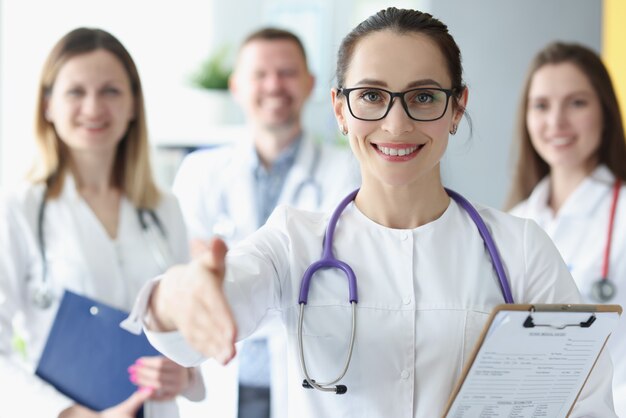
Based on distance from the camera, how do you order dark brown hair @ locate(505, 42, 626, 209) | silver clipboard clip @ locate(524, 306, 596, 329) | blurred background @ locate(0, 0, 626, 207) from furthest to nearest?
1. blurred background @ locate(0, 0, 626, 207)
2. dark brown hair @ locate(505, 42, 626, 209)
3. silver clipboard clip @ locate(524, 306, 596, 329)

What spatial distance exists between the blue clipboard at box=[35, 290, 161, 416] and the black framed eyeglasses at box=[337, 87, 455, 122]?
0.85 meters

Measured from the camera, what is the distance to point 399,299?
1.39m

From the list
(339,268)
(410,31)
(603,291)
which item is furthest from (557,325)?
(603,291)

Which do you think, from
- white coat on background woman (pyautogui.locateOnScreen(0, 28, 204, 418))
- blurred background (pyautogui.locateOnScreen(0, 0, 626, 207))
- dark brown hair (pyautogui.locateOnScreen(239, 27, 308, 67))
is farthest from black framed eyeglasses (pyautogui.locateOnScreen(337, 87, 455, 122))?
blurred background (pyautogui.locateOnScreen(0, 0, 626, 207))

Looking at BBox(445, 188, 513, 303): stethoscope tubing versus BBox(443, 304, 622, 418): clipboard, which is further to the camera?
BBox(445, 188, 513, 303): stethoscope tubing

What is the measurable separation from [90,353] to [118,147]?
2.03 ft

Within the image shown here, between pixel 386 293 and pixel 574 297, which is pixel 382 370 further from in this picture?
pixel 574 297

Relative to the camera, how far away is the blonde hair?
7.08 ft

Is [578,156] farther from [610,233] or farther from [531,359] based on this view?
[531,359]

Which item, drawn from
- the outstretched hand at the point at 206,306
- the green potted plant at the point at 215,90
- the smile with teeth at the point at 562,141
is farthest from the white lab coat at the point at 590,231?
the green potted plant at the point at 215,90

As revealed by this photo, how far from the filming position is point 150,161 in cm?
233

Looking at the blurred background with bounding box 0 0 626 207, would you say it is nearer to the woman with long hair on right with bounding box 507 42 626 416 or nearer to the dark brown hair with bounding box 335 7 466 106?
the woman with long hair on right with bounding box 507 42 626 416

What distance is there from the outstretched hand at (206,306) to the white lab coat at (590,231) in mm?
1342

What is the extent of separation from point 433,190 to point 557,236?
1.06m
